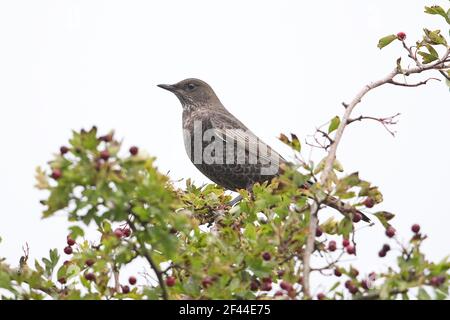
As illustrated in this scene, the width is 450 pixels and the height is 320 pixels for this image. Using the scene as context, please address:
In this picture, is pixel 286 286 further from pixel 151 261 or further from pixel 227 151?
pixel 227 151

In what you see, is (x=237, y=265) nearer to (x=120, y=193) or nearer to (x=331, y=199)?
(x=331, y=199)

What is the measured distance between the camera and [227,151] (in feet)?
30.5

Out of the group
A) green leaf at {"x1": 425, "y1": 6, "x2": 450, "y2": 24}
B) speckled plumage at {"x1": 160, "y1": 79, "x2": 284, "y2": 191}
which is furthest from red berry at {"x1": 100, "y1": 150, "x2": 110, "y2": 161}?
speckled plumage at {"x1": 160, "y1": 79, "x2": 284, "y2": 191}

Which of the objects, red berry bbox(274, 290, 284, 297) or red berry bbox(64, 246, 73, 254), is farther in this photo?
red berry bbox(64, 246, 73, 254)

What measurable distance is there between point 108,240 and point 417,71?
292cm

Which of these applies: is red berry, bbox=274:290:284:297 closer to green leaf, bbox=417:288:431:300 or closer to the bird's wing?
green leaf, bbox=417:288:431:300

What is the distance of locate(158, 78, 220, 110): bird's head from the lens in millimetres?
10477

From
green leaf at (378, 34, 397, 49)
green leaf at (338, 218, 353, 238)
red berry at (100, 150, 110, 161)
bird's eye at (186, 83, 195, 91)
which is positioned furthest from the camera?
bird's eye at (186, 83, 195, 91)

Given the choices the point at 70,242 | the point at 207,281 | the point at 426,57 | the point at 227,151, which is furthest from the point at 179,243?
the point at 227,151

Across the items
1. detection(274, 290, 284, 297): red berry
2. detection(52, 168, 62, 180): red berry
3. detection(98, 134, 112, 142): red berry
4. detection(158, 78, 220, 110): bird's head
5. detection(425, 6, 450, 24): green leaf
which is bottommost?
detection(274, 290, 284, 297): red berry

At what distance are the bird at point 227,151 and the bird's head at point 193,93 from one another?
261 mm
